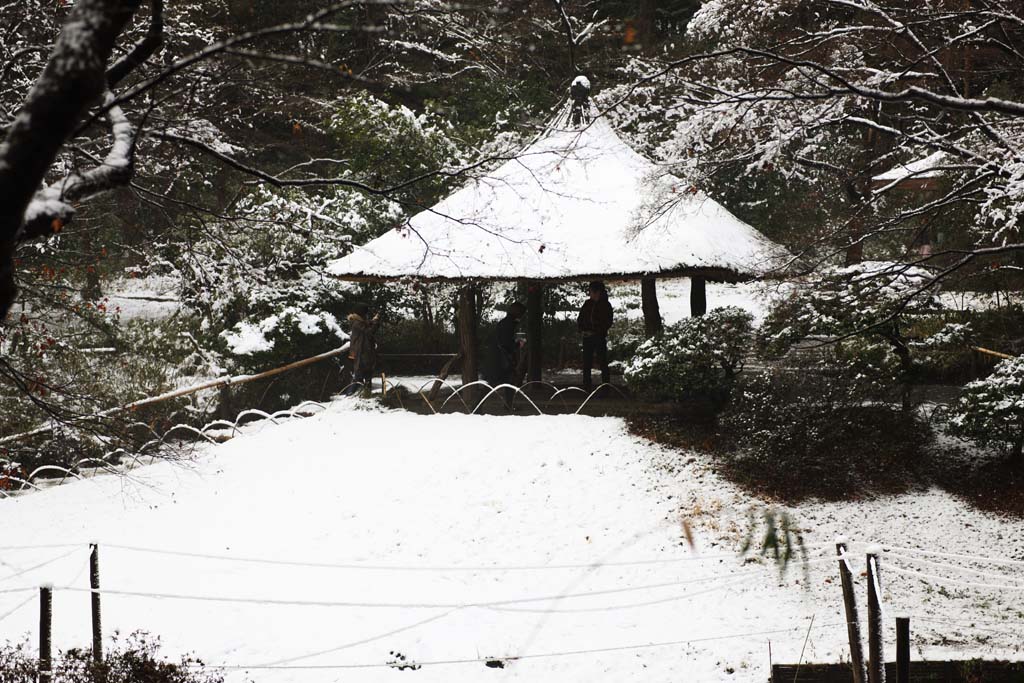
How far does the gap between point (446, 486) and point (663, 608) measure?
3.42 metres

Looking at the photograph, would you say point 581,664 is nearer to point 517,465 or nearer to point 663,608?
point 663,608

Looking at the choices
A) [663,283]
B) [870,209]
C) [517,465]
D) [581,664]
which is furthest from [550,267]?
[663,283]

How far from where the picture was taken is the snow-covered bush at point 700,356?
1119cm

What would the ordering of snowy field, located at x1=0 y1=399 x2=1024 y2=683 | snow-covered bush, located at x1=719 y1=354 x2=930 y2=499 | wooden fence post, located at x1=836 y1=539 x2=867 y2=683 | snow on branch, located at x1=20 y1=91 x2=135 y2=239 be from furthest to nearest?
snow-covered bush, located at x1=719 y1=354 x2=930 y2=499
snowy field, located at x1=0 y1=399 x2=1024 y2=683
wooden fence post, located at x1=836 y1=539 x2=867 y2=683
snow on branch, located at x1=20 y1=91 x2=135 y2=239

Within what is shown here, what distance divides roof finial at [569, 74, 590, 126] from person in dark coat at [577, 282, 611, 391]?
2.66 metres

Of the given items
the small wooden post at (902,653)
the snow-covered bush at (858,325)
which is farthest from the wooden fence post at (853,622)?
the snow-covered bush at (858,325)

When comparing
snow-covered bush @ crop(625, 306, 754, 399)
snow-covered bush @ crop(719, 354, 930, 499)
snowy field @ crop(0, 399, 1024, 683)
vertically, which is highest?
snow-covered bush @ crop(625, 306, 754, 399)

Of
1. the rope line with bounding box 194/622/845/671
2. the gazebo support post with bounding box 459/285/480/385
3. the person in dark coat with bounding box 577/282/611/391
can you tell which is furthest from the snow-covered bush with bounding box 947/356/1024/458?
the gazebo support post with bounding box 459/285/480/385

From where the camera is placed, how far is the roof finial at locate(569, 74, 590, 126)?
1322 centimetres

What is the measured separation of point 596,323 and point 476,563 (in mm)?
5159

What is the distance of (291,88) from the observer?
60.5ft

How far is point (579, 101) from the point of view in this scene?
1336cm

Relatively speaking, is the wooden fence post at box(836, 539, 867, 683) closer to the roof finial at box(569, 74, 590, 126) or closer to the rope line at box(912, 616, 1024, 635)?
the rope line at box(912, 616, 1024, 635)

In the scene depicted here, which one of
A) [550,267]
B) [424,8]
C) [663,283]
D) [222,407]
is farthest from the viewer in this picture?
[663,283]
